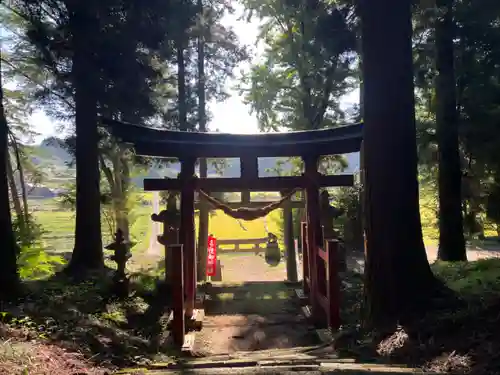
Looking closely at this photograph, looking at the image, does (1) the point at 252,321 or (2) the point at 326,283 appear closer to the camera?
(2) the point at 326,283

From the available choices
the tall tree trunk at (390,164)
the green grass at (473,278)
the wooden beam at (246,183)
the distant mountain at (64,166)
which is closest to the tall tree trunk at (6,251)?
the wooden beam at (246,183)

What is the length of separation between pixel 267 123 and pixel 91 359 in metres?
15.9

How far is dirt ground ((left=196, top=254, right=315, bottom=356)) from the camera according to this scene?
23.4 ft

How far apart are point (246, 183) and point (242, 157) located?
527 mm

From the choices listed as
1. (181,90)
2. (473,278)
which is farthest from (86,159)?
(473,278)

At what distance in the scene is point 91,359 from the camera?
4.48 meters

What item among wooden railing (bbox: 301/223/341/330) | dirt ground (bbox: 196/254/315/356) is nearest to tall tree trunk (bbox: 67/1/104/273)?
dirt ground (bbox: 196/254/315/356)

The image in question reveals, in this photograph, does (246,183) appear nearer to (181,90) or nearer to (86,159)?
(86,159)

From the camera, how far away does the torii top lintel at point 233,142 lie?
8195mm

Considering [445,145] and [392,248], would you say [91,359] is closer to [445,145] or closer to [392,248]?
[392,248]

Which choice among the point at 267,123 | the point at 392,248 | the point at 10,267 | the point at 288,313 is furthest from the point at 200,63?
the point at 392,248

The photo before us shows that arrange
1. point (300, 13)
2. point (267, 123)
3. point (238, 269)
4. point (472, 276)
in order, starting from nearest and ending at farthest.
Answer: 1. point (472, 276)
2. point (300, 13)
3. point (267, 123)
4. point (238, 269)

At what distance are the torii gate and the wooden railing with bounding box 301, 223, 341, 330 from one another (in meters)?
0.02

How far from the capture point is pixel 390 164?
498 centimetres
